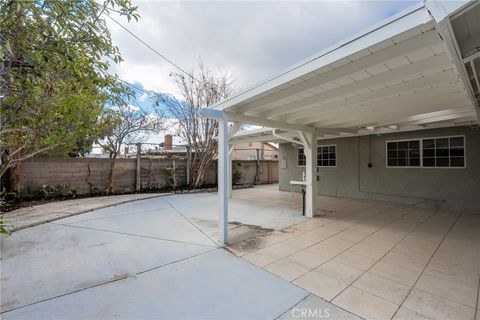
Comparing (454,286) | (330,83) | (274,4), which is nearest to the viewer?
(454,286)

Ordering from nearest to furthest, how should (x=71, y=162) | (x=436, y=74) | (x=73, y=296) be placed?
(x=73, y=296)
(x=436, y=74)
(x=71, y=162)

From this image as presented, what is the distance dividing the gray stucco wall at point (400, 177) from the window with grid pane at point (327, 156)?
171 mm

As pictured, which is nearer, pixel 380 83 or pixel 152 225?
pixel 380 83

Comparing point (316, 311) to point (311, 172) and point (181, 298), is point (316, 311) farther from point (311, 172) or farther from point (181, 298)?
point (311, 172)

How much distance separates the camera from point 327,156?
948 centimetres

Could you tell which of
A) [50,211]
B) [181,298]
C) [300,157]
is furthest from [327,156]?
[50,211]

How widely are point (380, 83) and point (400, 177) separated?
18.8 feet

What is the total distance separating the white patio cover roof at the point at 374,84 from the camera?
2.08 m

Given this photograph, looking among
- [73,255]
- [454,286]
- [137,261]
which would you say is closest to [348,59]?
[454,286]

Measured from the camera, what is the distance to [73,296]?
2318 millimetres

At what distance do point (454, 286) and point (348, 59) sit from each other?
2.78 metres

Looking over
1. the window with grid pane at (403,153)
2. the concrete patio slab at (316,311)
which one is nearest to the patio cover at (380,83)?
the window with grid pane at (403,153)

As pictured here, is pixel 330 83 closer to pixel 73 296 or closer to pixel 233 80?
pixel 73 296

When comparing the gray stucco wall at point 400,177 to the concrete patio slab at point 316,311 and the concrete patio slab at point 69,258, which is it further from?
the concrete patio slab at point 69,258
